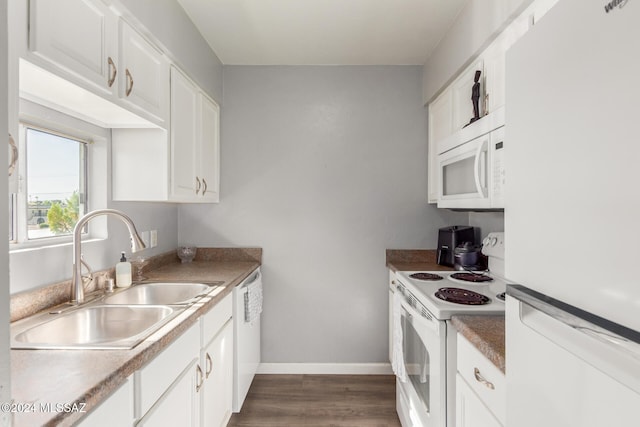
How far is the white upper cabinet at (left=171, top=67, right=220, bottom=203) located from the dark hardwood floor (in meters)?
1.43

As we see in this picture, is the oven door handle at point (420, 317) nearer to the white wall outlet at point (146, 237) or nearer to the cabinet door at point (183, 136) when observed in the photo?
the cabinet door at point (183, 136)

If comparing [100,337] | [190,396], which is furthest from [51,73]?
[190,396]

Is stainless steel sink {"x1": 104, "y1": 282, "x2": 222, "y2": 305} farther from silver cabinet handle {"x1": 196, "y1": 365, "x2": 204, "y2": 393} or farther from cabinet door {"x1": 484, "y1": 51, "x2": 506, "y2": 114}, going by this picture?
cabinet door {"x1": 484, "y1": 51, "x2": 506, "y2": 114}

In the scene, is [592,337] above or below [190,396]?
above

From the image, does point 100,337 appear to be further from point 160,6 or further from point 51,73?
point 160,6

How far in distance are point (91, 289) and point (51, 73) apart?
108 centimetres

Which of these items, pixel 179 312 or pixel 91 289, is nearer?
pixel 179 312

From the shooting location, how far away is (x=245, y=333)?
7.74ft

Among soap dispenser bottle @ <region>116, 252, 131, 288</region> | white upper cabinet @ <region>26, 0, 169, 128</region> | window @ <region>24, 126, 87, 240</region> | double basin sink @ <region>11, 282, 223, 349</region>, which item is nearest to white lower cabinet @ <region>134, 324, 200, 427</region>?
→ double basin sink @ <region>11, 282, 223, 349</region>

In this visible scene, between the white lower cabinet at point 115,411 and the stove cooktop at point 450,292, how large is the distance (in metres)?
1.08

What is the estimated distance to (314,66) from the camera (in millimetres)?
2863

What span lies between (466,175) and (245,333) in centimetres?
167

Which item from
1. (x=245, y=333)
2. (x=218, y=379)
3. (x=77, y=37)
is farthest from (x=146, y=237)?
(x=77, y=37)

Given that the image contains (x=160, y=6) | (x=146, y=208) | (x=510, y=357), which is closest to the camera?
(x=510, y=357)
